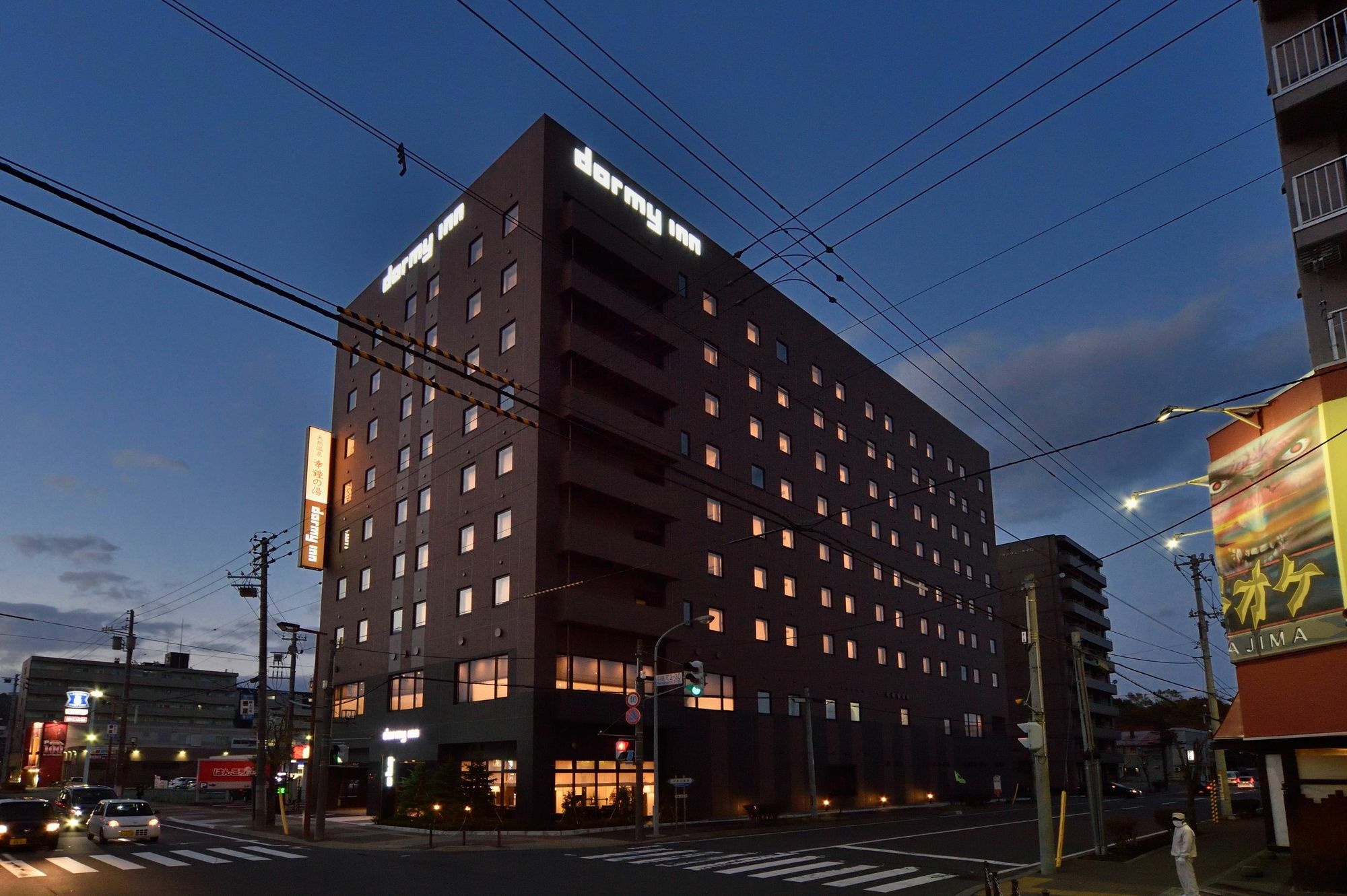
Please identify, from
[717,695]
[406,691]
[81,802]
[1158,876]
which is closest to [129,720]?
[81,802]

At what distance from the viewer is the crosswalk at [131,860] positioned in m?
24.2

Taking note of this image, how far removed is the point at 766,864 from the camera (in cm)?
2627

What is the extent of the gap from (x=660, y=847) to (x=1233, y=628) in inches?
771

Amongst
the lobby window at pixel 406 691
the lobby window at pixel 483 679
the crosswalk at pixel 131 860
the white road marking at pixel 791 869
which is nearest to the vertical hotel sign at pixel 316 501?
the lobby window at pixel 406 691

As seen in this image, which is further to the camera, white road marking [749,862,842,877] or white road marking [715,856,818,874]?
white road marking [715,856,818,874]

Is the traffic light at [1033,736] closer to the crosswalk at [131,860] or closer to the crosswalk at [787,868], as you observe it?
the crosswalk at [787,868]

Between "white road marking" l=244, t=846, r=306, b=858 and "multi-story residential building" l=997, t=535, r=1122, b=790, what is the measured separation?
8109 cm

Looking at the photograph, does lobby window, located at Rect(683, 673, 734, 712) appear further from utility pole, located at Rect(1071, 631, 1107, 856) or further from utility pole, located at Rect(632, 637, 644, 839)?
utility pole, located at Rect(1071, 631, 1107, 856)

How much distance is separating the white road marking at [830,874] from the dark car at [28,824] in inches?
949

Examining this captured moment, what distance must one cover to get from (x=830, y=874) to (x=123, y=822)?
25018 mm

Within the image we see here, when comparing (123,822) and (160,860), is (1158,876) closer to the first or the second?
(160,860)

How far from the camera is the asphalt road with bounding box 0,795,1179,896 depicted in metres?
20.9

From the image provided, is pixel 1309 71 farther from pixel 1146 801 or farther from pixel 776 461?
pixel 1146 801

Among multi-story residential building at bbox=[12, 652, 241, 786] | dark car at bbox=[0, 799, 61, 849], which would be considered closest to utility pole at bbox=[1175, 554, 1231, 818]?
dark car at bbox=[0, 799, 61, 849]
